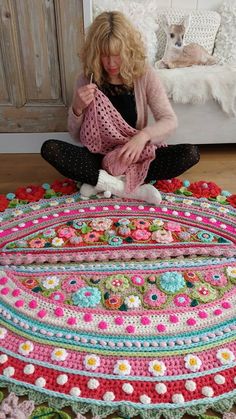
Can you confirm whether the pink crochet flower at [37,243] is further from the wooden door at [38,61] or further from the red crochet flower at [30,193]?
the wooden door at [38,61]

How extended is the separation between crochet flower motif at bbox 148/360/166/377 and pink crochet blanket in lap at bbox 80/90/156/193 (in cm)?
60

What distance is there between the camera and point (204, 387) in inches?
26.1

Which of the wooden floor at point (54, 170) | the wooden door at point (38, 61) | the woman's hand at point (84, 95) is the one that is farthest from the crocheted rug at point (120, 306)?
the wooden door at point (38, 61)

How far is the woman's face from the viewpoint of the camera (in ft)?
3.59

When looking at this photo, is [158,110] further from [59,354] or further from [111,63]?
[59,354]

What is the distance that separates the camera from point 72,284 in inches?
34.6

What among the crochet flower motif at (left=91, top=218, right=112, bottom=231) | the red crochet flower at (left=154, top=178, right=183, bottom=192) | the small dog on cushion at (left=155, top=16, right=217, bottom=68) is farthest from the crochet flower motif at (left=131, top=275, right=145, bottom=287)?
the small dog on cushion at (left=155, top=16, right=217, bottom=68)

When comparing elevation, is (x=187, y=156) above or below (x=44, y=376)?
above

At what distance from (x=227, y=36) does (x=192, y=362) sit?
5.28ft

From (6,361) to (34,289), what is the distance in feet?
0.62

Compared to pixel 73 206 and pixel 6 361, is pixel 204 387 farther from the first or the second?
pixel 73 206

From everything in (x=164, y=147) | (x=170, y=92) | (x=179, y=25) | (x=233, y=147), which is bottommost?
(x=233, y=147)

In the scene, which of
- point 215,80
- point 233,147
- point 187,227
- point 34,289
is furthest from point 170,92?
point 34,289

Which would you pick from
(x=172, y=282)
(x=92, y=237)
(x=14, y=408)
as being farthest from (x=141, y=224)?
(x=14, y=408)
